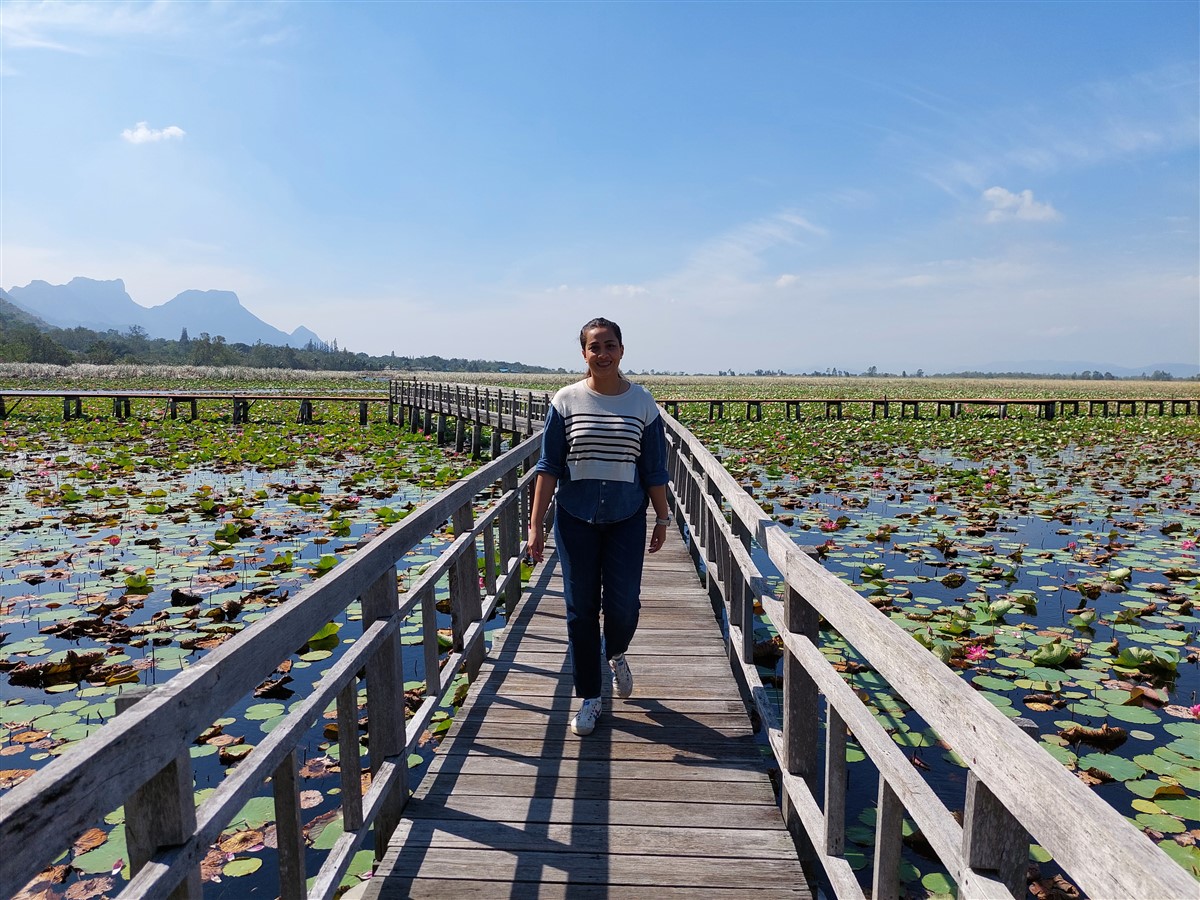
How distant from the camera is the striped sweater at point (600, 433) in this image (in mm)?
3146


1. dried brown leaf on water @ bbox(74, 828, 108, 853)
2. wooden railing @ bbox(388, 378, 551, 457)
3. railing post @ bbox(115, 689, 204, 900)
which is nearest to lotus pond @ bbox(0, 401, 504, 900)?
dried brown leaf on water @ bbox(74, 828, 108, 853)

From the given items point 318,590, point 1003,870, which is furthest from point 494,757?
point 1003,870

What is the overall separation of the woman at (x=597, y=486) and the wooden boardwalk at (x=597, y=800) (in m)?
0.30

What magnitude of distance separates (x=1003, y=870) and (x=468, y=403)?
63.1 feet

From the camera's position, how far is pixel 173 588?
21.2ft

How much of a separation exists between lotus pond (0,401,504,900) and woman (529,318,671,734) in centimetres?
125

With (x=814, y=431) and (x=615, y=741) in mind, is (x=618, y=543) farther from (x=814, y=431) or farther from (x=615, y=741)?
(x=814, y=431)

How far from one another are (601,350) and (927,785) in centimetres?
199

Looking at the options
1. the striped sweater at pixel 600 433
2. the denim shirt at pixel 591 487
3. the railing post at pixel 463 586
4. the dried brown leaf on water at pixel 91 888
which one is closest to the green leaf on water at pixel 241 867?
the dried brown leaf on water at pixel 91 888

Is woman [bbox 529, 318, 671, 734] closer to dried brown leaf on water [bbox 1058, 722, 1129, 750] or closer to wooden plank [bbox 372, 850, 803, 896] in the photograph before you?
wooden plank [bbox 372, 850, 803, 896]

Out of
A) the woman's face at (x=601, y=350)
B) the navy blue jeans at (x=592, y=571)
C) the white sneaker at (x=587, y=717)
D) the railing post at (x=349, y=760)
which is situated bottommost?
the white sneaker at (x=587, y=717)

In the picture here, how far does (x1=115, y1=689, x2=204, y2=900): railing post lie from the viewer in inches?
50.3

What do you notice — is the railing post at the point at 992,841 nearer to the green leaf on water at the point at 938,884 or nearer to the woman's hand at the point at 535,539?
the green leaf on water at the point at 938,884

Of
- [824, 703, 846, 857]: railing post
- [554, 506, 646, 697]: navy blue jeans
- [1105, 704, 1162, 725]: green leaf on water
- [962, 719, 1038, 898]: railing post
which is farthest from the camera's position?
[1105, 704, 1162, 725]: green leaf on water
